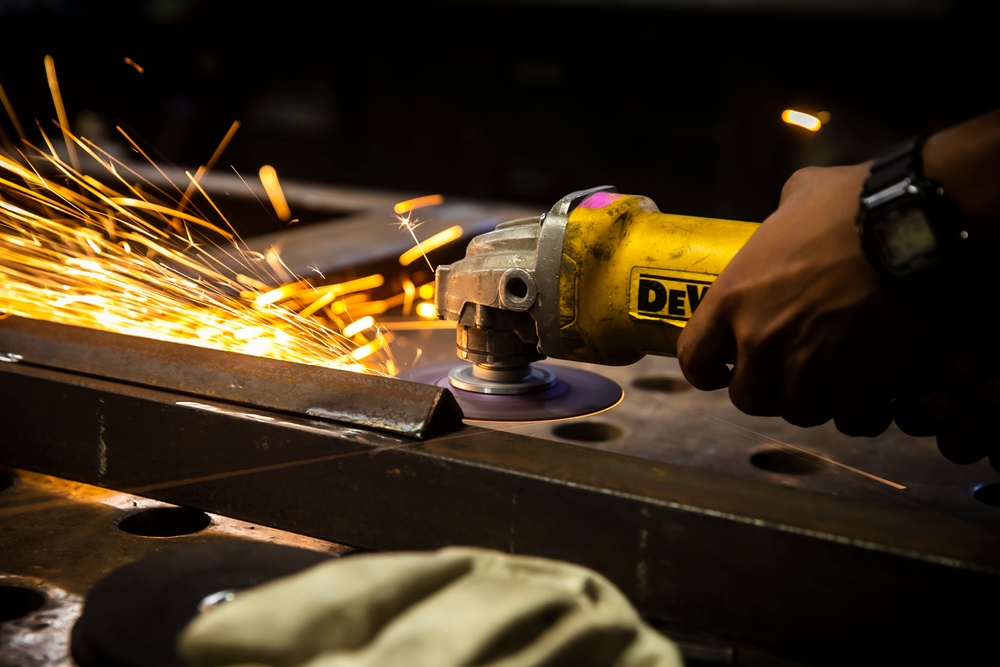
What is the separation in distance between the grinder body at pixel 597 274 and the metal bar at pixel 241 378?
0.30 m

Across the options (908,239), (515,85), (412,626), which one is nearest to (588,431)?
(908,239)

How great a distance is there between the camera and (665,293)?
1664 mm

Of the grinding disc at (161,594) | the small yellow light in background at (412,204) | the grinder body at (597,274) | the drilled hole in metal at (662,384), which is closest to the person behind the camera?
the grinding disc at (161,594)

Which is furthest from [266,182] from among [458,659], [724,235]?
[458,659]

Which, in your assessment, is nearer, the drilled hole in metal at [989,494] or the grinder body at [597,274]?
the grinder body at [597,274]

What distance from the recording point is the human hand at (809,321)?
4.41 feet

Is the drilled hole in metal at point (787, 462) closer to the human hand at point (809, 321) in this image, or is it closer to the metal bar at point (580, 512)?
the human hand at point (809, 321)

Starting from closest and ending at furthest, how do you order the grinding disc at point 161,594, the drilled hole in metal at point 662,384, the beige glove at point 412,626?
the beige glove at point 412,626 → the grinding disc at point 161,594 → the drilled hole in metal at point 662,384

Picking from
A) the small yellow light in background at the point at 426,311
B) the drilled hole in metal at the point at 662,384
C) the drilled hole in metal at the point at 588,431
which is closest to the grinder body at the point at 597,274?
the drilled hole in metal at the point at 588,431

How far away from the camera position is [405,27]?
524 cm

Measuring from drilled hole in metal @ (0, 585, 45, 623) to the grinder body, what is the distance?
883 millimetres

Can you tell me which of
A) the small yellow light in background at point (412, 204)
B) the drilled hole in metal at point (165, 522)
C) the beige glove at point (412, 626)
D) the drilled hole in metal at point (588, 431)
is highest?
the small yellow light in background at point (412, 204)

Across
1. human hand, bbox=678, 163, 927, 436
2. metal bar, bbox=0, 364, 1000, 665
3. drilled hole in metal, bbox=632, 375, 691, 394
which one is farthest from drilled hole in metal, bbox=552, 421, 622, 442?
metal bar, bbox=0, 364, 1000, 665

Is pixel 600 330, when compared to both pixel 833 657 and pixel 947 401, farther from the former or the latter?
pixel 833 657
